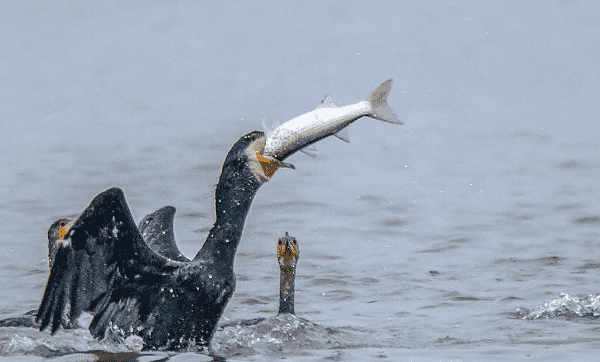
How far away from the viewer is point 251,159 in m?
6.93

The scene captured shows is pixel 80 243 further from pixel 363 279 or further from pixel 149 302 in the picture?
pixel 363 279

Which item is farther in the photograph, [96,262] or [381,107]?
[381,107]

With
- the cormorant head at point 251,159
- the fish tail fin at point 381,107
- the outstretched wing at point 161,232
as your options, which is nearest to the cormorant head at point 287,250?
the outstretched wing at point 161,232

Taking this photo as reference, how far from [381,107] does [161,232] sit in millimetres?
2619

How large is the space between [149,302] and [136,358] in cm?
46

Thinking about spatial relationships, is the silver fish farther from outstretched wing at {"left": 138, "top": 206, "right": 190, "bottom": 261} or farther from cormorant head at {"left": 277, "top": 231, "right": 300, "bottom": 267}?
cormorant head at {"left": 277, "top": 231, "right": 300, "bottom": 267}

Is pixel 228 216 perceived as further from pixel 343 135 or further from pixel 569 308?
pixel 569 308

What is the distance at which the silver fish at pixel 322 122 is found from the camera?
673 cm

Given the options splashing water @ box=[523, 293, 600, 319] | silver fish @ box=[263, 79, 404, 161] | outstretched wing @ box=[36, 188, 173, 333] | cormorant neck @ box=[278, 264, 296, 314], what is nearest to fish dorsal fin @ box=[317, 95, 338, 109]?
silver fish @ box=[263, 79, 404, 161]

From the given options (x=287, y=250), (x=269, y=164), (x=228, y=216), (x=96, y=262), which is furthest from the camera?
(x=287, y=250)

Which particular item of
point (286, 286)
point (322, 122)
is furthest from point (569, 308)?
point (322, 122)

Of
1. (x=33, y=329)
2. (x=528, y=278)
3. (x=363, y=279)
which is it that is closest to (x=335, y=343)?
(x=33, y=329)

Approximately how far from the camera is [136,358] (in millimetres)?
6789

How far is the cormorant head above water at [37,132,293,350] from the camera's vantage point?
A: 21.9ft
